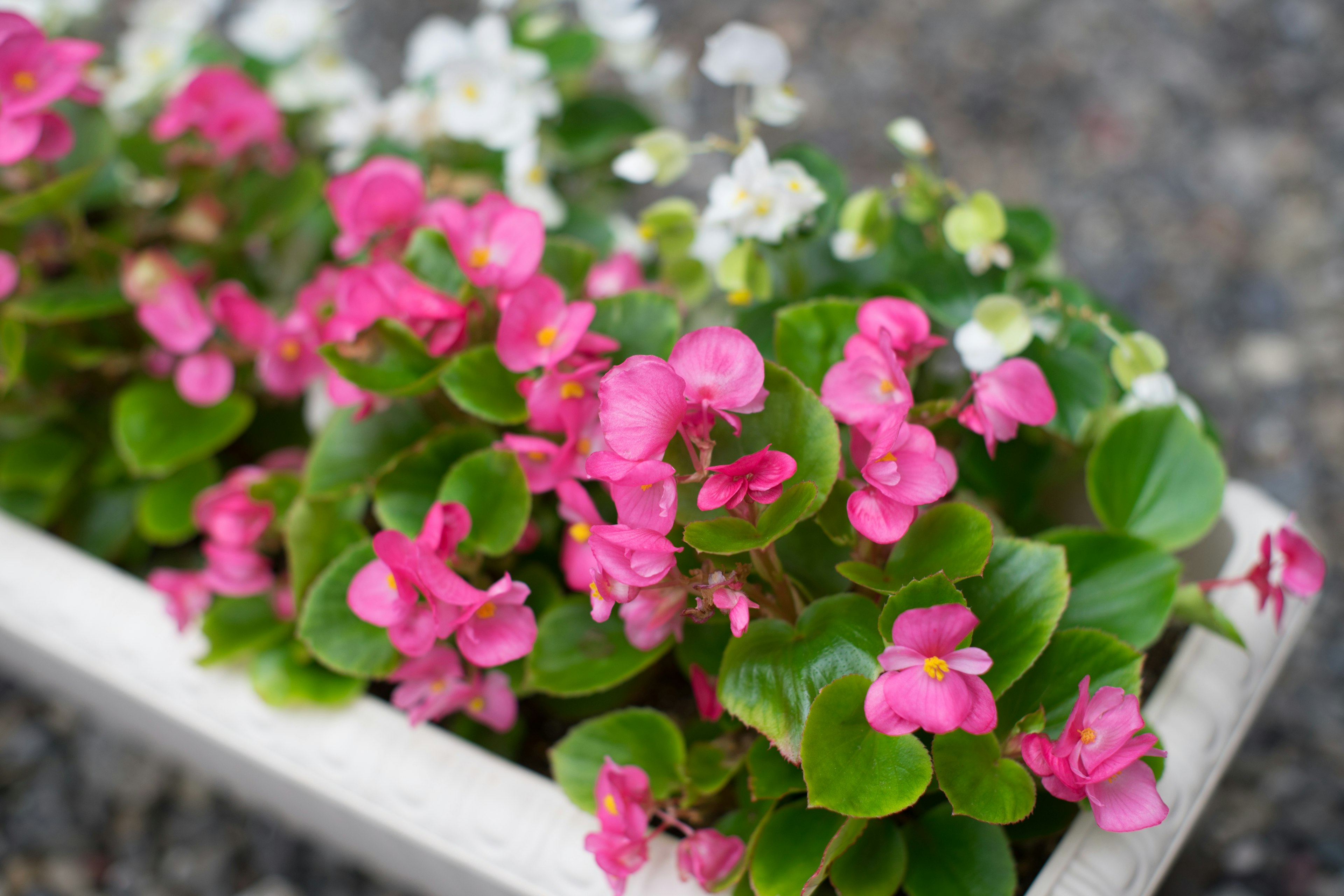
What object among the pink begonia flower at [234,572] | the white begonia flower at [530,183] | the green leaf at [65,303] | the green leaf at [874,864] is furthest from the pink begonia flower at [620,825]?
the green leaf at [65,303]

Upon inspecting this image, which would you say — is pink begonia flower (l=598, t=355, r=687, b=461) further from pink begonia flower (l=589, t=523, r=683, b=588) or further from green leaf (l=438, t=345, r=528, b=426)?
green leaf (l=438, t=345, r=528, b=426)

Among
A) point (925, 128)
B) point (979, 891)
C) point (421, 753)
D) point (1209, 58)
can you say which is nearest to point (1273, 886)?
point (979, 891)

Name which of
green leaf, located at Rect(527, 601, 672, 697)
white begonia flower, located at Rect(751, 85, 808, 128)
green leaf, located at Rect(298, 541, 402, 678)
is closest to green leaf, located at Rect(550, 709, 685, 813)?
green leaf, located at Rect(527, 601, 672, 697)

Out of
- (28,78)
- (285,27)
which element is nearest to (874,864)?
(28,78)

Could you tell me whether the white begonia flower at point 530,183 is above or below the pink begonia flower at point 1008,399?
below

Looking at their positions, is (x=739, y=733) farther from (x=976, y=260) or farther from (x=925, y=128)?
(x=925, y=128)

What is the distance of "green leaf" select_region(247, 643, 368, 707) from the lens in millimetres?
725

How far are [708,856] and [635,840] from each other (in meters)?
0.05

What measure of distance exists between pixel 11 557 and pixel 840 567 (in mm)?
720

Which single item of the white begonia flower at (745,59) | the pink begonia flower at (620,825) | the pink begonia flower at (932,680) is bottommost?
the pink begonia flower at (620,825)

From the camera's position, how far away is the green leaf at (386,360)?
0.65m

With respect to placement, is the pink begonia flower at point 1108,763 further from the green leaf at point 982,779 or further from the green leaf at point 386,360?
the green leaf at point 386,360

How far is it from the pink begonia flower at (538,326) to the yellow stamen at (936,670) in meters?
0.27

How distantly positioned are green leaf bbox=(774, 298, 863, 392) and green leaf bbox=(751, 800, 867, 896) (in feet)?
0.84
